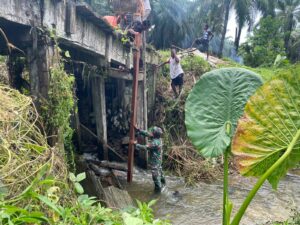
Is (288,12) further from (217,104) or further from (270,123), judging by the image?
(270,123)

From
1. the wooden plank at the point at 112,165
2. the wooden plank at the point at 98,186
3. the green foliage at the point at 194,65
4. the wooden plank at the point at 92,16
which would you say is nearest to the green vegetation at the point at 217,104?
the wooden plank at the point at 98,186

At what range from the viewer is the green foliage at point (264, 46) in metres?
18.5

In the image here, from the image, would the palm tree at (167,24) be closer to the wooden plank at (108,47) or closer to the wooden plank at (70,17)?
the wooden plank at (108,47)

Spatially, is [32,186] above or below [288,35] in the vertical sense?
below

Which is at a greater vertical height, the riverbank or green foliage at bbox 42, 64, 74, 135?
green foliage at bbox 42, 64, 74, 135

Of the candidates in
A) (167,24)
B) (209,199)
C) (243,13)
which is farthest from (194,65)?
(243,13)

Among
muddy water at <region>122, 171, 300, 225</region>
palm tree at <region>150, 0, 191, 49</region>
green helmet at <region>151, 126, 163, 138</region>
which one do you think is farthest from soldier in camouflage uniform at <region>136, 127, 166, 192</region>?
palm tree at <region>150, 0, 191, 49</region>

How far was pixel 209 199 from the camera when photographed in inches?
277

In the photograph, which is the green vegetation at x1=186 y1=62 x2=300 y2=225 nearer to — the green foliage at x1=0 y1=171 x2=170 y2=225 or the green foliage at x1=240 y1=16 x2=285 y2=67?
the green foliage at x1=0 y1=171 x2=170 y2=225

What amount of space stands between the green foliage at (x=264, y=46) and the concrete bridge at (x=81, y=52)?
986 centimetres

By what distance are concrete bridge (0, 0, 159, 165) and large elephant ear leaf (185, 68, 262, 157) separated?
1.91 meters

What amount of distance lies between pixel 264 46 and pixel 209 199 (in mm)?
13810

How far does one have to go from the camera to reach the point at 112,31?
653cm

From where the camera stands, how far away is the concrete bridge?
4.26m
